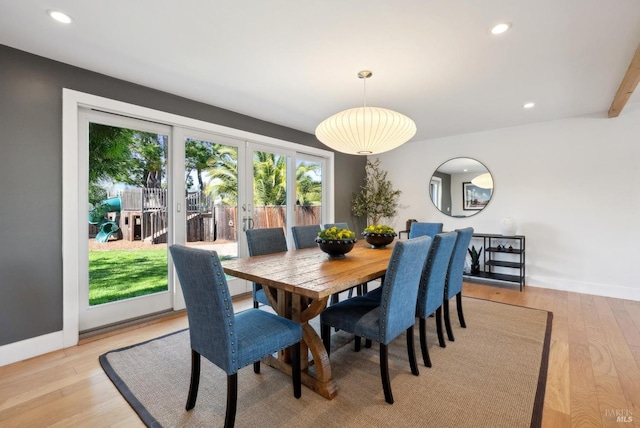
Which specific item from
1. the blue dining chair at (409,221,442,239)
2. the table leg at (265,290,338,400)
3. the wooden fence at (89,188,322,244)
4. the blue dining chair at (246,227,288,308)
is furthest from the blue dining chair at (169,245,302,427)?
the blue dining chair at (409,221,442,239)

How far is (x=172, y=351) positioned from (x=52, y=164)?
1.80 m

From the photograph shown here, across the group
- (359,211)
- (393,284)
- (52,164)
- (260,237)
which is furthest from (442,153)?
(52,164)

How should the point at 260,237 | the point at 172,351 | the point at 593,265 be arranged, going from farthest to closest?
1. the point at 593,265
2. the point at 260,237
3. the point at 172,351

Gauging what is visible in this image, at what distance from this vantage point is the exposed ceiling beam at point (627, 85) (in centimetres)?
235

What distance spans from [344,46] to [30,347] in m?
3.34

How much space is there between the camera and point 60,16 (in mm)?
1876

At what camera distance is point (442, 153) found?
5121 mm

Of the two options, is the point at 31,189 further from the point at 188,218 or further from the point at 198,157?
the point at 198,157

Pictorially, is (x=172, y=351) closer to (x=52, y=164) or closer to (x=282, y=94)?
(x=52, y=164)

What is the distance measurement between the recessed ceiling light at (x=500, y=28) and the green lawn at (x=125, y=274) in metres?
3.52

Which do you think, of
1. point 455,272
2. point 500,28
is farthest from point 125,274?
point 500,28

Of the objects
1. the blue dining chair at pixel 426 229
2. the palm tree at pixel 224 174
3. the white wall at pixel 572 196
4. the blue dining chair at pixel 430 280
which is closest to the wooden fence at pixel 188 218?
the palm tree at pixel 224 174

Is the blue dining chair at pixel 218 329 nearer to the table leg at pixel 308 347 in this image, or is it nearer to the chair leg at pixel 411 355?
the table leg at pixel 308 347

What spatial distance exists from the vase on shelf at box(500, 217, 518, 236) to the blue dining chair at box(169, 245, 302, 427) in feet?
12.6
